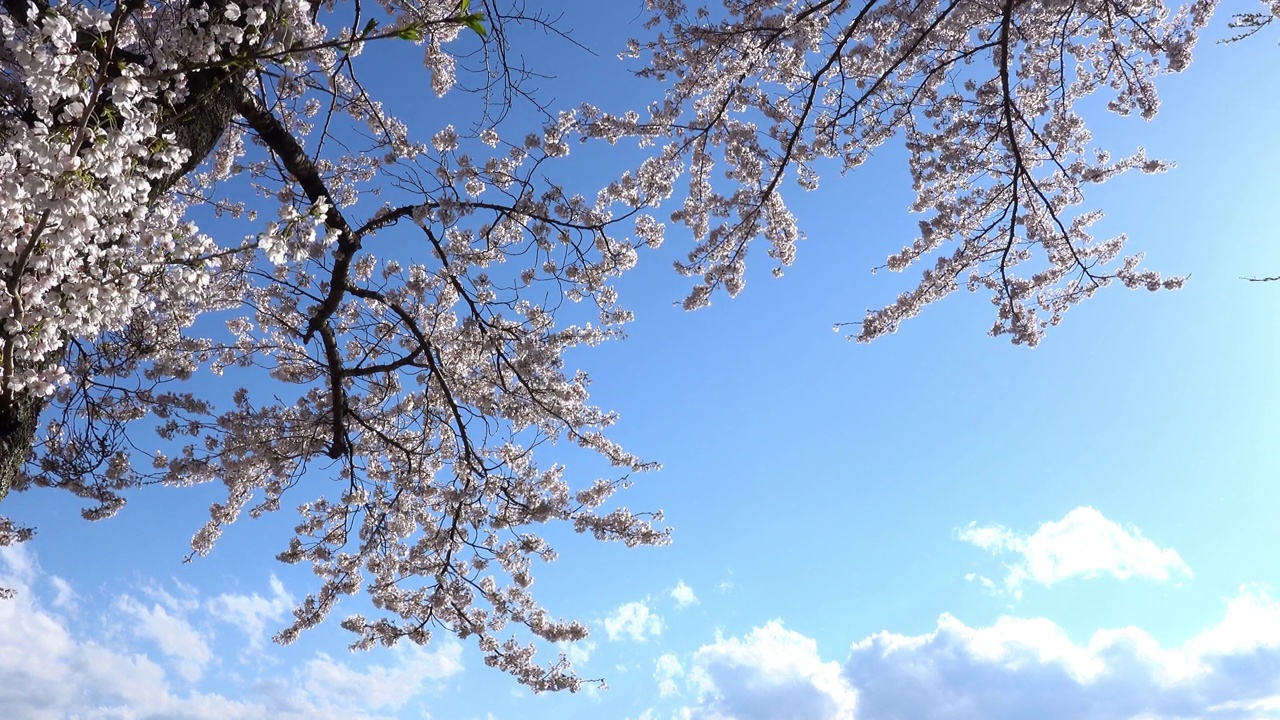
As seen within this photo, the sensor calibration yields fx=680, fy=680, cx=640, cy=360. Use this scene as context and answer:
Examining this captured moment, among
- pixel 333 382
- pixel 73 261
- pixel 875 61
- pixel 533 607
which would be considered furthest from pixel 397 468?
pixel 875 61

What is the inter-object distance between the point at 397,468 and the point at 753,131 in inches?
227

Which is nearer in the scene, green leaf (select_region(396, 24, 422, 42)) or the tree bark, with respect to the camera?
green leaf (select_region(396, 24, 422, 42))

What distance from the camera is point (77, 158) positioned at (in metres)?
2.18

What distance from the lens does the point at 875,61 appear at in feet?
22.7

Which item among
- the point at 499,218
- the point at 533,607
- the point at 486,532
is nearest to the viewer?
the point at 499,218

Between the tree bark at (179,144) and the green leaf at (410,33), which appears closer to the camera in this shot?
the green leaf at (410,33)

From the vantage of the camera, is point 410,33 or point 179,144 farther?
point 179,144

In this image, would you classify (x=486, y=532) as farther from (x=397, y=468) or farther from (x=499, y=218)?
(x=499, y=218)

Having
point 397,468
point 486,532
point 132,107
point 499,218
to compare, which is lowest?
point 132,107

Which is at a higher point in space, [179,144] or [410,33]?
[179,144]

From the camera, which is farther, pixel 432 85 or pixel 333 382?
pixel 432 85

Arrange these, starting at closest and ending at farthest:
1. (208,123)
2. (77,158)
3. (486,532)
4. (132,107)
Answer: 1. (77,158)
2. (132,107)
3. (208,123)
4. (486,532)

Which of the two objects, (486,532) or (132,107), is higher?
(486,532)

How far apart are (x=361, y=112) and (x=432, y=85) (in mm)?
1009
